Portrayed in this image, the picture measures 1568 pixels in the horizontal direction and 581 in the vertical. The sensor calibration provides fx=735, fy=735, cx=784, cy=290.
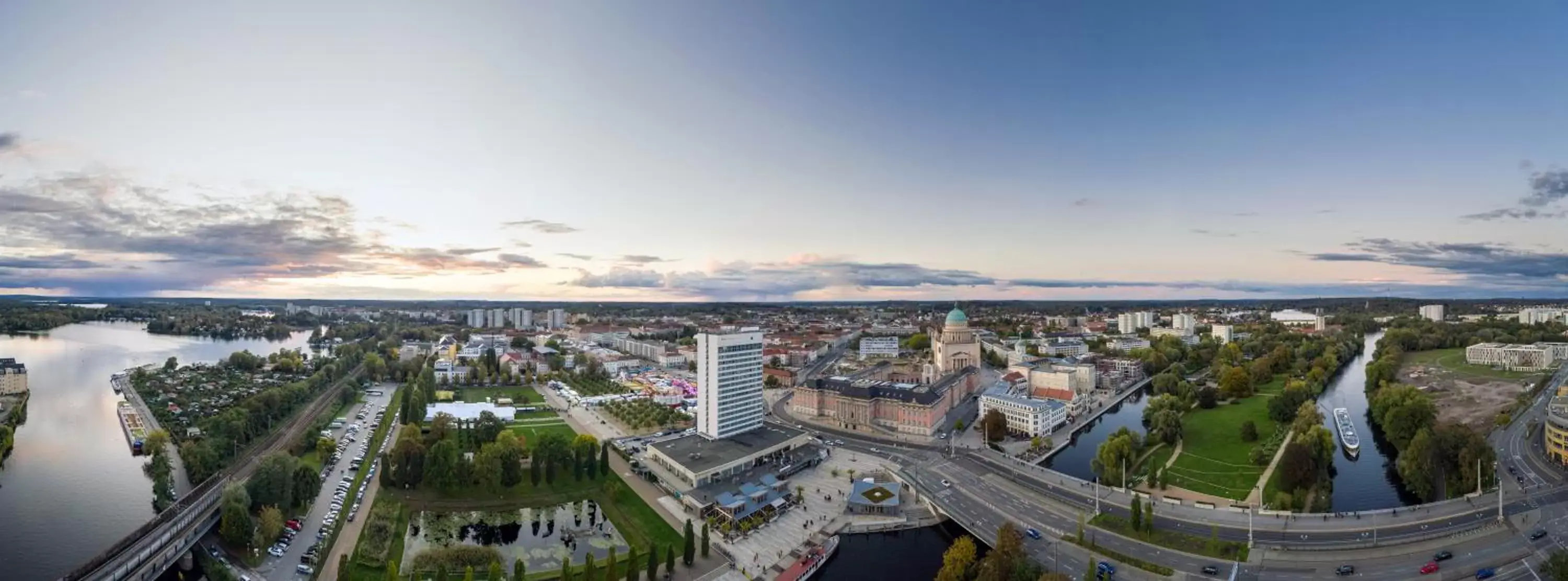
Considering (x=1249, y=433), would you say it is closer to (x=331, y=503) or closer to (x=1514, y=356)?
(x=1514, y=356)

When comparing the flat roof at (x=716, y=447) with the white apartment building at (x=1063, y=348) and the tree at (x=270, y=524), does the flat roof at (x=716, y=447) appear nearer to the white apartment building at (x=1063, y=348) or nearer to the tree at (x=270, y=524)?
the tree at (x=270, y=524)

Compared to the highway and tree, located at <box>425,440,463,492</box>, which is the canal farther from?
tree, located at <box>425,440,463,492</box>

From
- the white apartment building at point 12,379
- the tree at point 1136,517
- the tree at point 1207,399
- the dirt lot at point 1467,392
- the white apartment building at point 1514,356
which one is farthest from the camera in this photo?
the white apartment building at point 1514,356

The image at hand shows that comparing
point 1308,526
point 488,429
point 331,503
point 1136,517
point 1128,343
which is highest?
point 1128,343

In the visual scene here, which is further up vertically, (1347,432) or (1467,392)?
(1467,392)

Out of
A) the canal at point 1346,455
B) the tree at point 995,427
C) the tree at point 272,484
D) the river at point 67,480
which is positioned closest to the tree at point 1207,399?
the canal at point 1346,455

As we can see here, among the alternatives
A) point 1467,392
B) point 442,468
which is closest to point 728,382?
point 442,468
